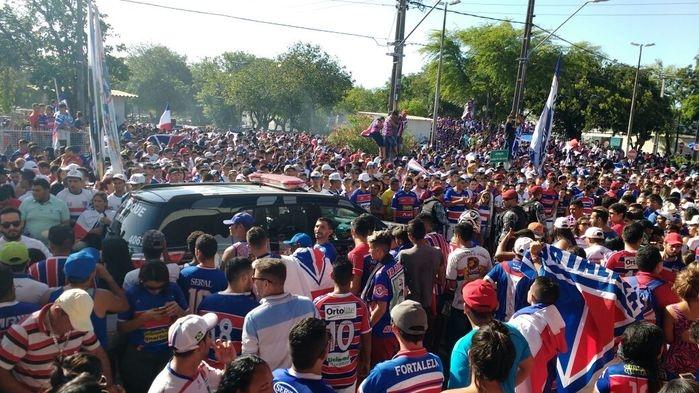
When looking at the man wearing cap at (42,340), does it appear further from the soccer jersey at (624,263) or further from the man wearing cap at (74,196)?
the man wearing cap at (74,196)

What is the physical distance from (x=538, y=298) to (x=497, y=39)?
45691 mm

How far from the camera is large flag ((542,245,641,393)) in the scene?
4.73m

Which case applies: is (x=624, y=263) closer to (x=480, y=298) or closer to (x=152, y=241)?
(x=480, y=298)

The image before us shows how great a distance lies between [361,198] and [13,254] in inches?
290

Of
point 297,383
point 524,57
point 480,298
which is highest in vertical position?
point 524,57

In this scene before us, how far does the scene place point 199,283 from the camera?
472 cm

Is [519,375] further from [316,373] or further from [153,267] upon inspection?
[153,267]

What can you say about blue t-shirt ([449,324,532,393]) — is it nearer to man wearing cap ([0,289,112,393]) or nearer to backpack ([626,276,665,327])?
backpack ([626,276,665,327])

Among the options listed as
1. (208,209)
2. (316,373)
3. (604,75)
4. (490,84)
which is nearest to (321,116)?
(490,84)

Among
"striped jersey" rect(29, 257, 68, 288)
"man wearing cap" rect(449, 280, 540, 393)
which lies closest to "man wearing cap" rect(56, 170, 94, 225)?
"striped jersey" rect(29, 257, 68, 288)

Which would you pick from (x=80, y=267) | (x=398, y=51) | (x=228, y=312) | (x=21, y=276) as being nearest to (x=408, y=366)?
(x=228, y=312)

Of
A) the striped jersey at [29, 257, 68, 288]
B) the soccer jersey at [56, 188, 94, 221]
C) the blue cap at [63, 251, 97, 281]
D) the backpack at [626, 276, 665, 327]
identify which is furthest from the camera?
the soccer jersey at [56, 188, 94, 221]

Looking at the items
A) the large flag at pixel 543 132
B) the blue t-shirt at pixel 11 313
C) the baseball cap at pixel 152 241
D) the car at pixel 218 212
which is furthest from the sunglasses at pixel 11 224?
the large flag at pixel 543 132

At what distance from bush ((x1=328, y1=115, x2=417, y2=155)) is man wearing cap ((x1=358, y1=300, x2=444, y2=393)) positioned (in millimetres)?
19758
